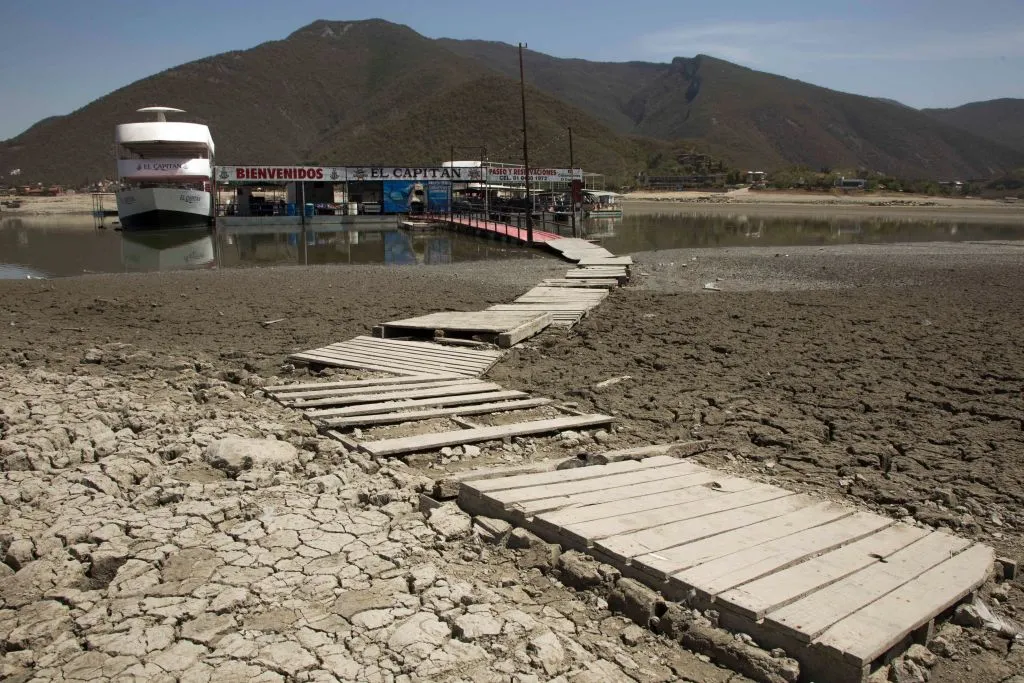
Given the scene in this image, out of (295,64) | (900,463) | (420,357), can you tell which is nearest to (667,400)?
(900,463)

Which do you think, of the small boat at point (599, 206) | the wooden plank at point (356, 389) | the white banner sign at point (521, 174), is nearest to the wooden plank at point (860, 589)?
the wooden plank at point (356, 389)

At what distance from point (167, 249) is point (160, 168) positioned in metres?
13.5

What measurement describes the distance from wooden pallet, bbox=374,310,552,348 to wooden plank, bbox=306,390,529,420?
223cm

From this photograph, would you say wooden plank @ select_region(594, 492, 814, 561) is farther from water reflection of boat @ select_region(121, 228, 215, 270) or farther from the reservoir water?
water reflection of boat @ select_region(121, 228, 215, 270)

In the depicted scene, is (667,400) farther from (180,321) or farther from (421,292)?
(421,292)

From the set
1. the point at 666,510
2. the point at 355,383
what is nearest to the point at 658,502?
the point at 666,510

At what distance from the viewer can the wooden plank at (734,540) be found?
3631mm

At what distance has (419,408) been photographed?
6.90 metres

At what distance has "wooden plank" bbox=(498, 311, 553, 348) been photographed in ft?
31.3

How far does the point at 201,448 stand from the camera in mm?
5586

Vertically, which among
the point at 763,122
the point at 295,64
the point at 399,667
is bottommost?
the point at 399,667

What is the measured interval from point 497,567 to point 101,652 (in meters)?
1.69

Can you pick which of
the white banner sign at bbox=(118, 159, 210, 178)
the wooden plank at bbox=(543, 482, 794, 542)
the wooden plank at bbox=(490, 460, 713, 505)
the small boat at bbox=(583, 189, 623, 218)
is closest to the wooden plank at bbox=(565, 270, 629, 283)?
the wooden plank at bbox=(490, 460, 713, 505)

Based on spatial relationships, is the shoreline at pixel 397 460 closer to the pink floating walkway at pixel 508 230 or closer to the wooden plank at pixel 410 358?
the wooden plank at pixel 410 358
